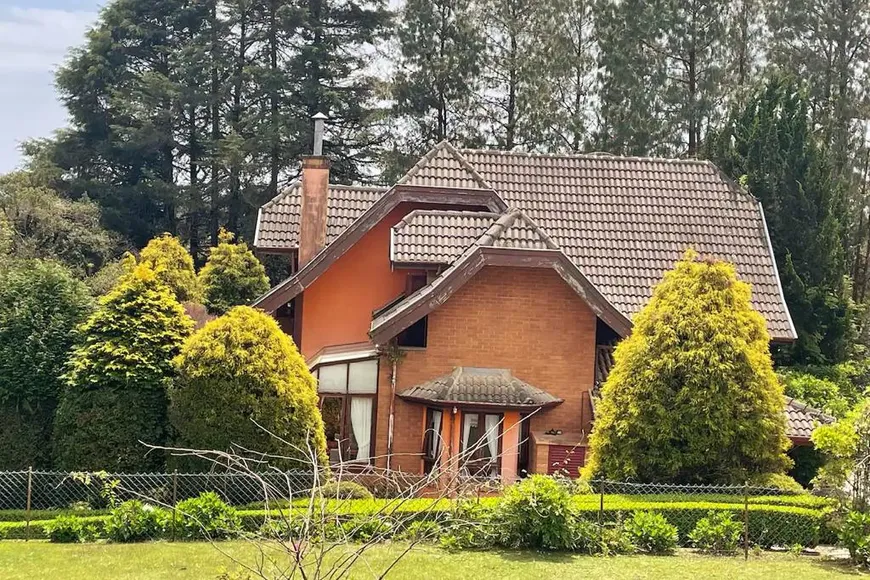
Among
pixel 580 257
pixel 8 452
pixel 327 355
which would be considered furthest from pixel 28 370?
pixel 580 257

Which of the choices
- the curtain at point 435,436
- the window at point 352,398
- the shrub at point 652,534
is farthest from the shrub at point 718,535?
the window at point 352,398

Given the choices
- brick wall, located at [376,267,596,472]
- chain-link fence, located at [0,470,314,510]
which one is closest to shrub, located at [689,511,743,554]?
brick wall, located at [376,267,596,472]

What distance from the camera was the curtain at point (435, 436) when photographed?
15.0 meters

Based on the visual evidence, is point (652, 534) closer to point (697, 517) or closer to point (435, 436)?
point (697, 517)

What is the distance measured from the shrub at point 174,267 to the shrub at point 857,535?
20.5 metres

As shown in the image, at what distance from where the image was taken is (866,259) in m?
33.2

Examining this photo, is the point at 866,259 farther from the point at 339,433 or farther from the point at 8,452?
the point at 8,452

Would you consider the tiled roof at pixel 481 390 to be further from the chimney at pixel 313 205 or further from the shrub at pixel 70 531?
the shrub at pixel 70 531

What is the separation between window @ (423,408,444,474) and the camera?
1506 centimetres

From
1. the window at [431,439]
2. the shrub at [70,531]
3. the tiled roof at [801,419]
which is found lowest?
the shrub at [70,531]

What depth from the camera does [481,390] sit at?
48.2 feet

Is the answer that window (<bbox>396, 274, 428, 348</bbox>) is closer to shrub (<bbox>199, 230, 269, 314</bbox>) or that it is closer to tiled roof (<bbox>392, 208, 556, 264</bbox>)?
tiled roof (<bbox>392, 208, 556, 264</bbox>)

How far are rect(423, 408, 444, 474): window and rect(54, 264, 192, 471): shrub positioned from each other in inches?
183

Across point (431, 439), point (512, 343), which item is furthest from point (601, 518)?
point (512, 343)
